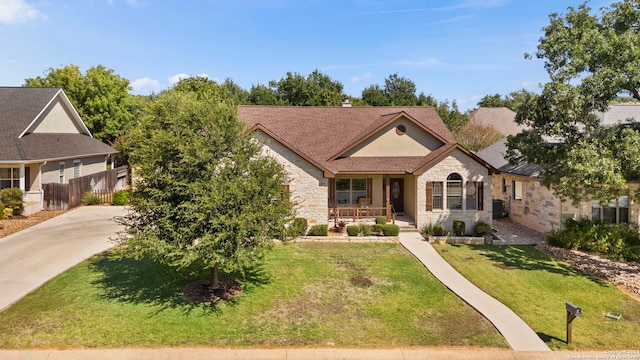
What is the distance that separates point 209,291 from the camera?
12445 millimetres

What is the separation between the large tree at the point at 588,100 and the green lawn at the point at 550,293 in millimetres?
3150

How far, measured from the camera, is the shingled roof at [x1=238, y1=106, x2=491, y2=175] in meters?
21.5

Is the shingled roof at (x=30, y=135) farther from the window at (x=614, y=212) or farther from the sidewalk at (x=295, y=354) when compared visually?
the window at (x=614, y=212)

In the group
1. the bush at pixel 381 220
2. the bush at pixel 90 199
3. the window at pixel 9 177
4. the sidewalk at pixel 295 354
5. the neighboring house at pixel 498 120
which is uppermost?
the neighboring house at pixel 498 120

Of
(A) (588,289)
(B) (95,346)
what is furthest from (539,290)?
(B) (95,346)

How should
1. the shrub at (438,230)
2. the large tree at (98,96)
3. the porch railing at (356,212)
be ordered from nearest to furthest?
the shrub at (438,230) < the porch railing at (356,212) < the large tree at (98,96)

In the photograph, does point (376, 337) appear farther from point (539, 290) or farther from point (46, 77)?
point (46, 77)

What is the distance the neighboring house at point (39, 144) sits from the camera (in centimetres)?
2334

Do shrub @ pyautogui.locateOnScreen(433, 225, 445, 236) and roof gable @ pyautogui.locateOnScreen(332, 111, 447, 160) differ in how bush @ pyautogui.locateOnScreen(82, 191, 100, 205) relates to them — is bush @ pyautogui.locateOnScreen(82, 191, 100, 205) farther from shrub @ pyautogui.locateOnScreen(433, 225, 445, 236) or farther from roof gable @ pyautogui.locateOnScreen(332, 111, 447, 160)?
shrub @ pyautogui.locateOnScreen(433, 225, 445, 236)

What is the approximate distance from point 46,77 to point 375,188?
42.9 metres

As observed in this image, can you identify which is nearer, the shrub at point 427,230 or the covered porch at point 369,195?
the shrub at point 427,230

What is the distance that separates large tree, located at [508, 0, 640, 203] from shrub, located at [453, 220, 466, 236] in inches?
194

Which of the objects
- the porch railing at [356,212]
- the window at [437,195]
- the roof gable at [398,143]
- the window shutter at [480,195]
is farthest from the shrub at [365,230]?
the window shutter at [480,195]

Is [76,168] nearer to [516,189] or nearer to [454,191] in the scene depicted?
[454,191]
